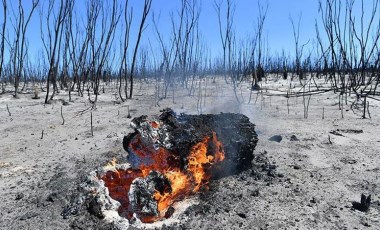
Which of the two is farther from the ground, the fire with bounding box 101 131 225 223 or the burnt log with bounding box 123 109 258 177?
the burnt log with bounding box 123 109 258 177

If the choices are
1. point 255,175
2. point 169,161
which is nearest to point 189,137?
point 169,161

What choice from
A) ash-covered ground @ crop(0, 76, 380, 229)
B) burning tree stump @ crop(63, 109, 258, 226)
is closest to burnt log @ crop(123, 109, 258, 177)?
burning tree stump @ crop(63, 109, 258, 226)

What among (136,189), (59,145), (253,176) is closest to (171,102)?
(59,145)

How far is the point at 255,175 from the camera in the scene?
8.94 ft

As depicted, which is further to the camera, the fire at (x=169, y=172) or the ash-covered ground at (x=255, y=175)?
the fire at (x=169, y=172)

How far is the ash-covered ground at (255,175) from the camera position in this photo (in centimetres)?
217

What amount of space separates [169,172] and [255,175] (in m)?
0.76

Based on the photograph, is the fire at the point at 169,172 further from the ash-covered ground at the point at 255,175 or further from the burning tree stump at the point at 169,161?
the ash-covered ground at the point at 255,175

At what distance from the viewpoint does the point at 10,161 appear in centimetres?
332

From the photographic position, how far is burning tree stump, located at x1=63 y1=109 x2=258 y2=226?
2189mm

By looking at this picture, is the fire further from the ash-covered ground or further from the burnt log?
the ash-covered ground

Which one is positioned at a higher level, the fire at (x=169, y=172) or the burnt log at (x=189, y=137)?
the burnt log at (x=189, y=137)

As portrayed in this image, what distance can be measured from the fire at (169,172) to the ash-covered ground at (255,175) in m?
0.14

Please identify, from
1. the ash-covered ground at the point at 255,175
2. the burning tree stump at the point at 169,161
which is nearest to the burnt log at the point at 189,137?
the burning tree stump at the point at 169,161
